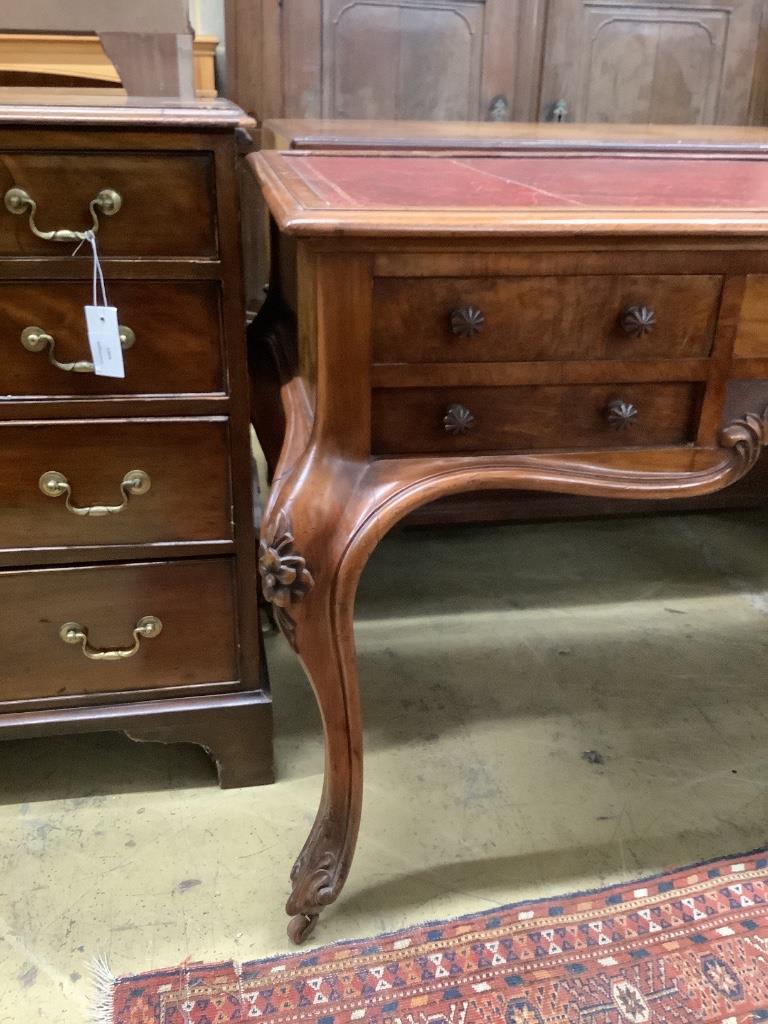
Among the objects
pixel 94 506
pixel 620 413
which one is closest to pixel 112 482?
pixel 94 506

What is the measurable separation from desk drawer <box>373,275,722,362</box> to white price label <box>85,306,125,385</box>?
0.34 meters

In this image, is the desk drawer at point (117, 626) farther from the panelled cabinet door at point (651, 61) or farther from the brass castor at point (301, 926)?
the panelled cabinet door at point (651, 61)

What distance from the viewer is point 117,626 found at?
1077 mm

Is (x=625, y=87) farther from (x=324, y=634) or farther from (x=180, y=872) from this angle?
(x=180, y=872)

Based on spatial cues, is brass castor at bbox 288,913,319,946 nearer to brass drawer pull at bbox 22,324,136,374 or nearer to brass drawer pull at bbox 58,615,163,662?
brass drawer pull at bbox 58,615,163,662

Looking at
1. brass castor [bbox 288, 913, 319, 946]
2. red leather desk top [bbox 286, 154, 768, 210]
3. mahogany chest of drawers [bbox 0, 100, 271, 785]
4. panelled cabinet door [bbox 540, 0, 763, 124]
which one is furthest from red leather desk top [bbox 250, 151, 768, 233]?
panelled cabinet door [bbox 540, 0, 763, 124]

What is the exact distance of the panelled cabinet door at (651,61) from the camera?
193 cm

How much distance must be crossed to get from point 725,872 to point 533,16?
173 centimetres

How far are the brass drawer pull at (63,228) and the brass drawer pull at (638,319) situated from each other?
52cm

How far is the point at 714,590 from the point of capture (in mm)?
1729

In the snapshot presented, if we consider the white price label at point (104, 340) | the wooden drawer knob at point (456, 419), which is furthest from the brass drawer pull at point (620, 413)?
the white price label at point (104, 340)

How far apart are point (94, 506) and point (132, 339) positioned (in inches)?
8.0

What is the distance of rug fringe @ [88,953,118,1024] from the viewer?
881 mm

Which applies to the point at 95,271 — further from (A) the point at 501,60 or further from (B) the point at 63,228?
(A) the point at 501,60
